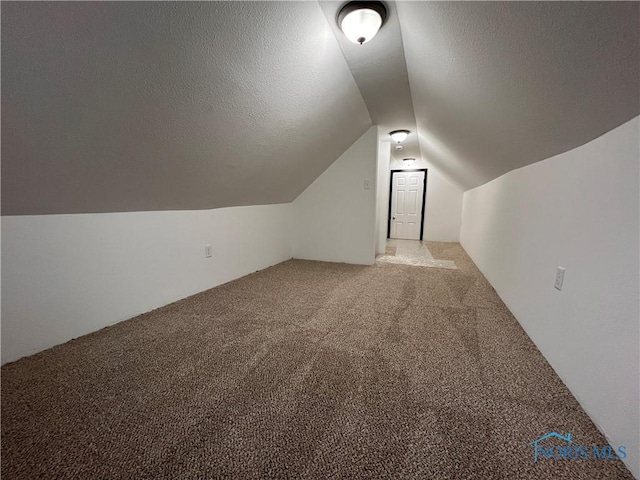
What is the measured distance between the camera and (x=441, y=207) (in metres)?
5.64

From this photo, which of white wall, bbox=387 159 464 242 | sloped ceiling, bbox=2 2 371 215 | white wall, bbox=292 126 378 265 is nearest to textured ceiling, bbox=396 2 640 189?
sloped ceiling, bbox=2 2 371 215

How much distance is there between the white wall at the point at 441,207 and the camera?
5.53m

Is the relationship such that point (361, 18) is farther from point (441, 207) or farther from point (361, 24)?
point (441, 207)

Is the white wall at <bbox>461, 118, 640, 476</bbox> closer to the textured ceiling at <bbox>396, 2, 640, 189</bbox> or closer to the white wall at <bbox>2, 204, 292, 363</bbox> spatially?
the textured ceiling at <bbox>396, 2, 640, 189</bbox>

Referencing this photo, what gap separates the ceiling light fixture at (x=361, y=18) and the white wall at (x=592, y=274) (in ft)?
3.97

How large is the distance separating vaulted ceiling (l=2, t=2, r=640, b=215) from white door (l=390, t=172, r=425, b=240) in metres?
3.62

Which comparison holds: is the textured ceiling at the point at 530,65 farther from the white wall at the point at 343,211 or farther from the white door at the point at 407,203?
the white door at the point at 407,203

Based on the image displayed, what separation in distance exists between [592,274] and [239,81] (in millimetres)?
2054

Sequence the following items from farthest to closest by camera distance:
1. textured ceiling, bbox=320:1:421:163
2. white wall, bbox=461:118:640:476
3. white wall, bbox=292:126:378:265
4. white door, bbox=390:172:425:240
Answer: white door, bbox=390:172:425:240
white wall, bbox=292:126:378:265
textured ceiling, bbox=320:1:421:163
white wall, bbox=461:118:640:476

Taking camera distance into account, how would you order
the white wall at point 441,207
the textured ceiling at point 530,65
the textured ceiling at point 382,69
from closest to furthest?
1. the textured ceiling at point 530,65
2. the textured ceiling at point 382,69
3. the white wall at point 441,207

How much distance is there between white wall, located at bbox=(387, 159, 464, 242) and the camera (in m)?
5.53

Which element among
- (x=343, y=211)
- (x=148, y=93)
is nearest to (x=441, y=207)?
(x=343, y=211)
